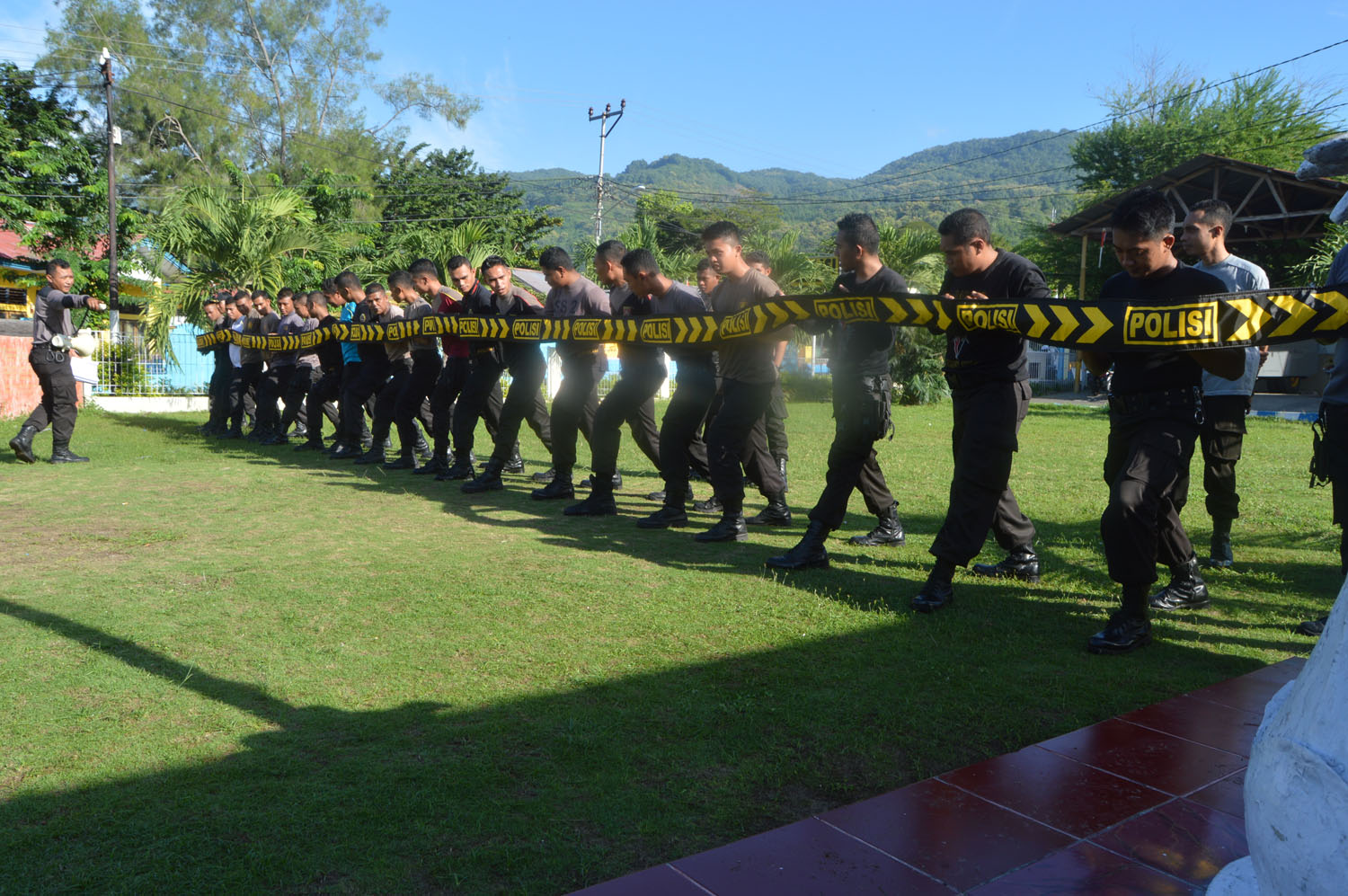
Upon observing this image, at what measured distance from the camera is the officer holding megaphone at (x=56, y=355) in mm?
9375

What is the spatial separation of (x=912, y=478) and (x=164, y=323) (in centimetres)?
1393

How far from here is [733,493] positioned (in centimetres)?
619

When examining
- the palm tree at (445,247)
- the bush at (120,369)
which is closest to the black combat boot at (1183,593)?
the palm tree at (445,247)

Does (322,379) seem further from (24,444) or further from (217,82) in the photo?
(217,82)

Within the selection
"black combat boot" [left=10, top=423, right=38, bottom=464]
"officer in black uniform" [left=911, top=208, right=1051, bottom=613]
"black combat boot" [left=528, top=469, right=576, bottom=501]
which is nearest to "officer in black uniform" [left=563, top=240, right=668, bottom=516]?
"black combat boot" [left=528, top=469, right=576, bottom=501]

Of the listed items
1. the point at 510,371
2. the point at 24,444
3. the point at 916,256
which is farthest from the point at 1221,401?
the point at 916,256

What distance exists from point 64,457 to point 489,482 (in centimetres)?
495

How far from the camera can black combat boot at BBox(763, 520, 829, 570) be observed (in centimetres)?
534

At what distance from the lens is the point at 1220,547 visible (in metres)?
5.61

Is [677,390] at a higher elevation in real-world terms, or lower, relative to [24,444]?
higher

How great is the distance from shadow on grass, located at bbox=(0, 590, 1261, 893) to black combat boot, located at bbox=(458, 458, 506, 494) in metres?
4.37

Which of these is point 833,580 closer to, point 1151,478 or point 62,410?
point 1151,478

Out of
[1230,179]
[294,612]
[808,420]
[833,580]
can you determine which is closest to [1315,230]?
Result: [1230,179]

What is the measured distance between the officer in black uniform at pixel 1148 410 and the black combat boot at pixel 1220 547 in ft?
5.21
